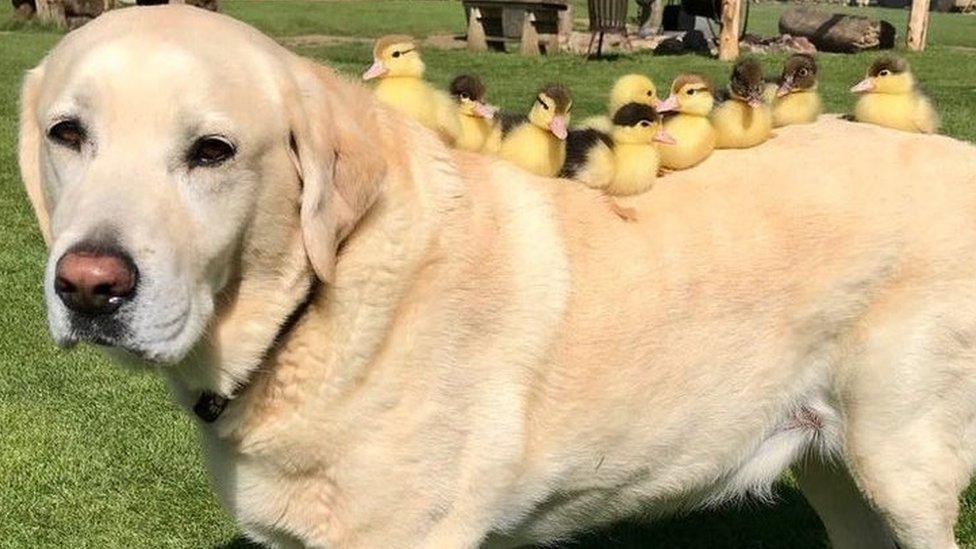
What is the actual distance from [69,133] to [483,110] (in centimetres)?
143

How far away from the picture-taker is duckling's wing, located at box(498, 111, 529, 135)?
366 centimetres

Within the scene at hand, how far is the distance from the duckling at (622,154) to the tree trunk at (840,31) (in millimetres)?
23181

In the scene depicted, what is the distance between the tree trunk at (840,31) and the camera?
2527cm

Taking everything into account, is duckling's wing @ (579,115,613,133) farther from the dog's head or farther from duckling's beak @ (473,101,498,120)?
the dog's head

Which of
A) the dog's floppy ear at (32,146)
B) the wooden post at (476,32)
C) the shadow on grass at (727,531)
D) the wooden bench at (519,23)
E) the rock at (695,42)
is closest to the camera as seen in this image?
the dog's floppy ear at (32,146)

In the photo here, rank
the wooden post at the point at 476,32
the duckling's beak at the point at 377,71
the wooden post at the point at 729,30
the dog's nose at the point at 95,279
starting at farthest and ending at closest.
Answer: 1. the wooden post at the point at 476,32
2. the wooden post at the point at 729,30
3. the duckling's beak at the point at 377,71
4. the dog's nose at the point at 95,279

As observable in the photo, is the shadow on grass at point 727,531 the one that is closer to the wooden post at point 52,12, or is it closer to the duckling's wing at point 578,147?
the duckling's wing at point 578,147

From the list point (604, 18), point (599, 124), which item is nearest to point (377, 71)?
point (599, 124)

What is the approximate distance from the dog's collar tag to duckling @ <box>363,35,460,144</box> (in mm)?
954

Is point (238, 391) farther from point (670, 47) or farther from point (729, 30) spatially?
point (670, 47)

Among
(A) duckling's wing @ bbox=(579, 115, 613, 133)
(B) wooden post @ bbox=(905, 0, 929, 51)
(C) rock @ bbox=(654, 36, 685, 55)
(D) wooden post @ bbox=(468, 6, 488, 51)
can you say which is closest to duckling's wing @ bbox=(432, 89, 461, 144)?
(A) duckling's wing @ bbox=(579, 115, 613, 133)

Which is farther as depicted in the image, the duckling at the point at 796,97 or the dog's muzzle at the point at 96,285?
the duckling at the point at 796,97

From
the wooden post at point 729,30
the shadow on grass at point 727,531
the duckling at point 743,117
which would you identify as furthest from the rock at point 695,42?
the duckling at point 743,117

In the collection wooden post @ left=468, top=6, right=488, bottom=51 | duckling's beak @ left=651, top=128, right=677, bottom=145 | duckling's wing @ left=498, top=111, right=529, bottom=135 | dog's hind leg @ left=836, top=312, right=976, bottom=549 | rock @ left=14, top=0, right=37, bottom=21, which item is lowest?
wooden post @ left=468, top=6, right=488, bottom=51
